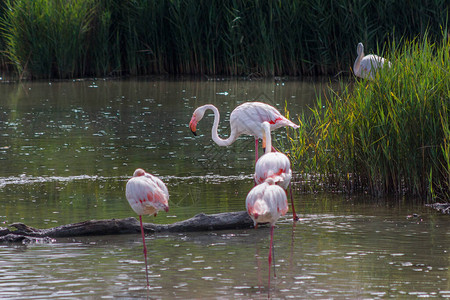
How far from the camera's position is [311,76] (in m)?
19.2

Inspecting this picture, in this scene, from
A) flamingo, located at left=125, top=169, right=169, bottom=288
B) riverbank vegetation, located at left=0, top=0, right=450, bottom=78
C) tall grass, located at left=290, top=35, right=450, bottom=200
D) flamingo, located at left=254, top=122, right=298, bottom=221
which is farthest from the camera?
riverbank vegetation, located at left=0, top=0, right=450, bottom=78

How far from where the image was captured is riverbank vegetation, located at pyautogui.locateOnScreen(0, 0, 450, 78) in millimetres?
18047

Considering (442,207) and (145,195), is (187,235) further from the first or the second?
(442,207)

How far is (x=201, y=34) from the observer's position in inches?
773

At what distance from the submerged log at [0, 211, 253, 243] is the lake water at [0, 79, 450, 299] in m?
0.07

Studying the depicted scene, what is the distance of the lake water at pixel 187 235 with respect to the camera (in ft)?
16.5

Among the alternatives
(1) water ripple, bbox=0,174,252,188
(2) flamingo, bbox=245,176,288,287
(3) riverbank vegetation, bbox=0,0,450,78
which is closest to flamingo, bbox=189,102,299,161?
(1) water ripple, bbox=0,174,252,188

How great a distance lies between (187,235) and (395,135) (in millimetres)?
2366

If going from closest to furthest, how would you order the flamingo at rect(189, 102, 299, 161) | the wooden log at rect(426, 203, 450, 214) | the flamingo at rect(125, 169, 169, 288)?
the flamingo at rect(125, 169, 169, 288)
the wooden log at rect(426, 203, 450, 214)
the flamingo at rect(189, 102, 299, 161)

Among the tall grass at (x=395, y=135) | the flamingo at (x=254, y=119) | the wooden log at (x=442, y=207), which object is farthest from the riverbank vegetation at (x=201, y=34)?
the wooden log at (x=442, y=207)

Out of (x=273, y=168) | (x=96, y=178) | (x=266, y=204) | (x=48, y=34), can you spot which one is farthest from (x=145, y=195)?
(x=48, y=34)

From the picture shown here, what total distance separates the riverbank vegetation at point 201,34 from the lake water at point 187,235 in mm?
6594

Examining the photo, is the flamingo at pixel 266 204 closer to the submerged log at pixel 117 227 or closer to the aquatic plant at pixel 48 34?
the submerged log at pixel 117 227

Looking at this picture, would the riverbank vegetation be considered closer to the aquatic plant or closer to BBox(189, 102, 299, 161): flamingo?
the aquatic plant
